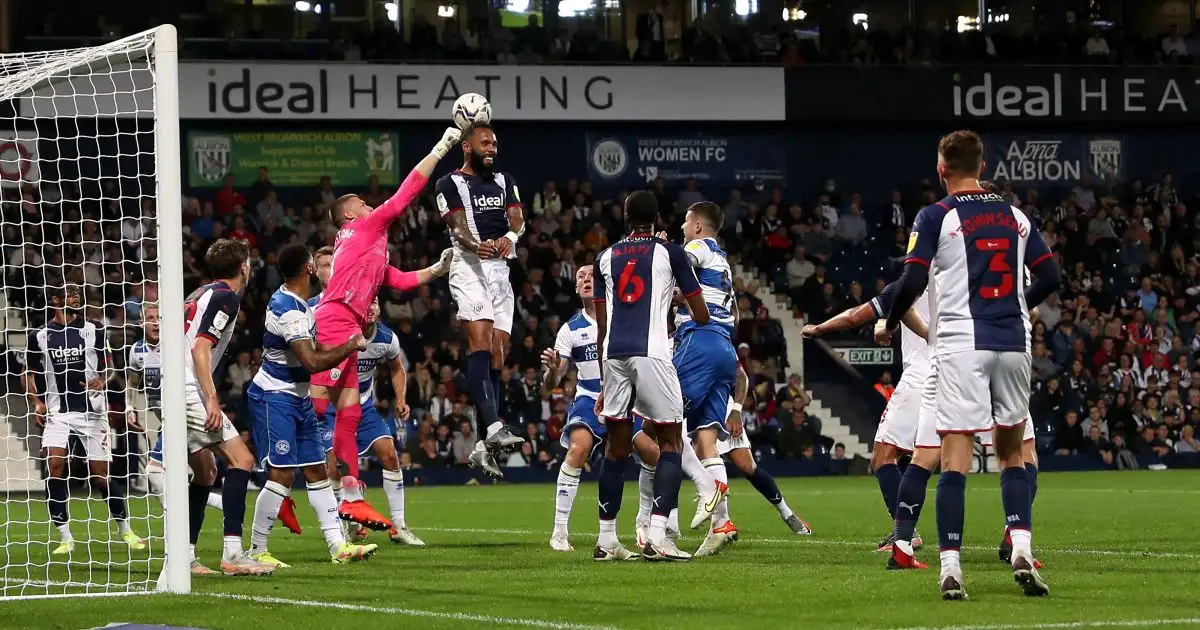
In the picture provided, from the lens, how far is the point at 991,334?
26.3 ft

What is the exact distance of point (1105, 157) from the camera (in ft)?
111

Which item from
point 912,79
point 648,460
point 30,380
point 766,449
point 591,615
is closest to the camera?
point 591,615

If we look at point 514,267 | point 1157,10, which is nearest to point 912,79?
point 1157,10

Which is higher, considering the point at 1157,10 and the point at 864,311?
the point at 1157,10

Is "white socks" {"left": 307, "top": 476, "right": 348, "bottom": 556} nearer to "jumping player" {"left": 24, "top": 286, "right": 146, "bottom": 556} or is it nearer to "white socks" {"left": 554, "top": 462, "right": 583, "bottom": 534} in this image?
"white socks" {"left": 554, "top": 462, "right": 583, "bottom": 534}

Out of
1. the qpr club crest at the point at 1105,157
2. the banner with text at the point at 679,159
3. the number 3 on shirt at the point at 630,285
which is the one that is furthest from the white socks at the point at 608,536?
the qpr club crest at the point at 1105,157

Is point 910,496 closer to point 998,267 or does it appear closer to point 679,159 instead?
point 998,267

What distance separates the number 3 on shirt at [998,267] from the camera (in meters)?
8.05

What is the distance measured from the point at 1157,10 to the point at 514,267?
1522 cm

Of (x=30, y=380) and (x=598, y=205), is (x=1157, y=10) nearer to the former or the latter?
(x=598, y=205)

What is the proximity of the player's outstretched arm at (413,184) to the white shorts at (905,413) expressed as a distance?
349cm

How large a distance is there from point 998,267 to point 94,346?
31.7ft

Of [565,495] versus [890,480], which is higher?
[890,480]

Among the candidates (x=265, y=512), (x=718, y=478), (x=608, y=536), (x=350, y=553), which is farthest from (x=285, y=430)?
(x=718, y=478)
